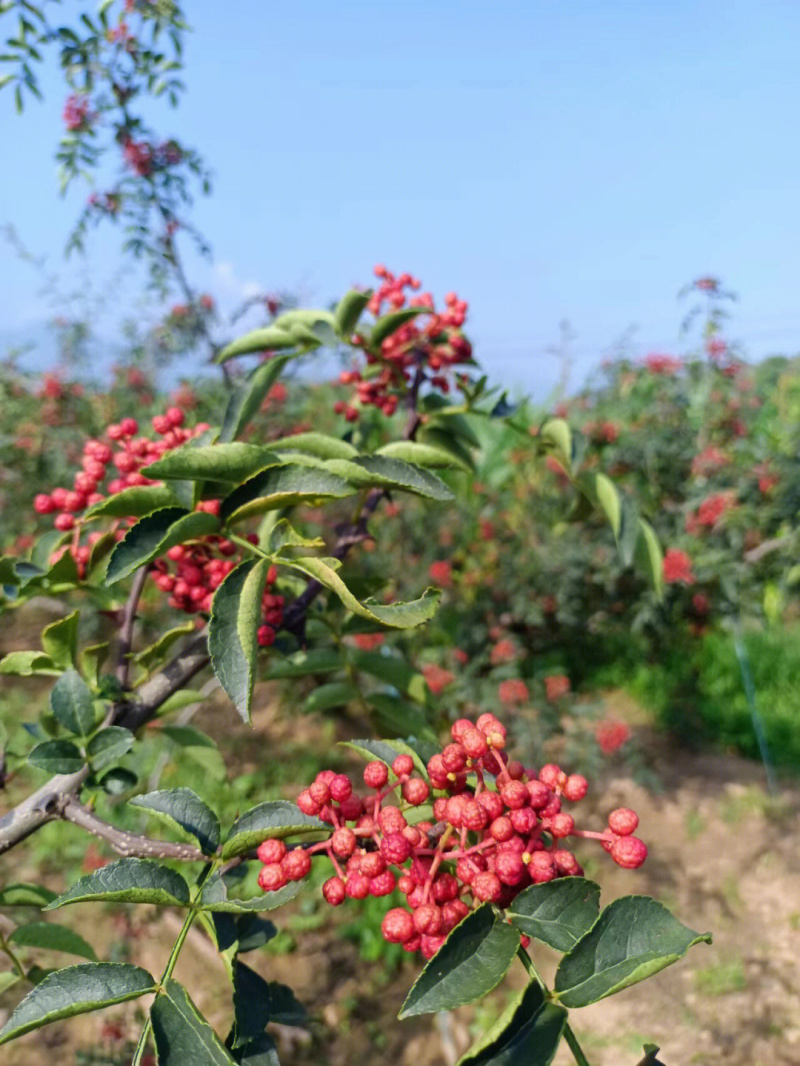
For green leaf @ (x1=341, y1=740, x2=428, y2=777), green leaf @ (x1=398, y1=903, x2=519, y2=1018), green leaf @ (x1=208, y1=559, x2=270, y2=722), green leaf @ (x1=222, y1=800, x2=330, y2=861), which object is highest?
green leaf @ (x1=208, y1=559, x2=270, y2=722)

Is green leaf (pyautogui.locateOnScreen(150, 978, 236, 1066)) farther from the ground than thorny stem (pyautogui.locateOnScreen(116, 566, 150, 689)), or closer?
closer

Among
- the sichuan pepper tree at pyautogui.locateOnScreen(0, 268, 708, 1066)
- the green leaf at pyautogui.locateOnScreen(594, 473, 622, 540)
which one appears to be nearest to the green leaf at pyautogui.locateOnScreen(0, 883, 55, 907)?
the sichuan pepper tree at pyautogui.locateOnScreen(0, 268, 708, 1066)

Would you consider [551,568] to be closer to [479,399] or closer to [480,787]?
[479,399]

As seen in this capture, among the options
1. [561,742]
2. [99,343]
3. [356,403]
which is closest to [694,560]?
[561,742]

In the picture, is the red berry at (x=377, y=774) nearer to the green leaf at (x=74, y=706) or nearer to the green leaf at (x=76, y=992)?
the green leaf at (x=76, y=992)

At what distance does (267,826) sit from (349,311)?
817 millimetres

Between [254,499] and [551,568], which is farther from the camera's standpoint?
[551,568]

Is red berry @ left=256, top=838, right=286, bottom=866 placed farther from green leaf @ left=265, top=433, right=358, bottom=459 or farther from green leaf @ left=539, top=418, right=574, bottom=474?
green leaf @ left=539, top=418, right=574, bottom=474

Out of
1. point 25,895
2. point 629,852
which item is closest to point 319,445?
point 629,852

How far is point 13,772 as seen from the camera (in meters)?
1.04

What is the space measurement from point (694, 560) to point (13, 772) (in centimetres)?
298

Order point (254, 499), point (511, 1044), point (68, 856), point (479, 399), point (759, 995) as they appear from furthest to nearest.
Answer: point (68, 856), point (759, 995), point (479, 399), point (254, 499), point (511, 1044)

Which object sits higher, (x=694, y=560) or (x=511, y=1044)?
(x=511, y=1044)

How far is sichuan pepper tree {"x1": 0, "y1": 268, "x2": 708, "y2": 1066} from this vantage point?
1.93 feet
